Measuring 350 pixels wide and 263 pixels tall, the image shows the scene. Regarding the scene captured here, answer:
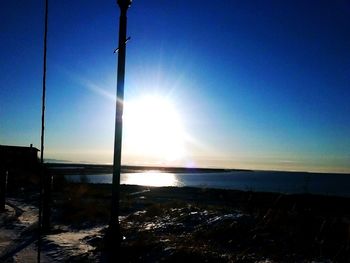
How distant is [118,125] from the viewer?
9.70m

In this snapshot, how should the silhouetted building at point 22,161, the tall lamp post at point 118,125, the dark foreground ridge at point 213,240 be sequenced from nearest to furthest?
the dark foreground ridge at point 213,240 < the tall lamp post at point 118,125 < the silhouetted building at point 22,161

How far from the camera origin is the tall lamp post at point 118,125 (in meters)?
9.63

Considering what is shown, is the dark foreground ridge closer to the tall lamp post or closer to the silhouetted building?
the tall lamp post

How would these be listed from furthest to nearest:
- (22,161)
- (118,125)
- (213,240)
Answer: (22,161) < (213,240) < (118,125)

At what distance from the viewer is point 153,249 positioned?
9469 mm

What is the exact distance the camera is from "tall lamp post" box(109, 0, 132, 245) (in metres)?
9.63

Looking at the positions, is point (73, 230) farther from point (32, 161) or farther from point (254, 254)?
point (32, 161)

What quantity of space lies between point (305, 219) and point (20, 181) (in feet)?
91.6

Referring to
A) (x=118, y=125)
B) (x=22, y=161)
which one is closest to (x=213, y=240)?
(x=118, y=125)

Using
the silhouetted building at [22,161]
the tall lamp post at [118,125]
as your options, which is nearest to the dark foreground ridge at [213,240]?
the tall lamp post at [118,125]

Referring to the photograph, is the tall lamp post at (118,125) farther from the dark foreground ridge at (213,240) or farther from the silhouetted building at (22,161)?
the silhouetted building at (22,161)

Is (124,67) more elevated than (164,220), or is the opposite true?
(124,67)

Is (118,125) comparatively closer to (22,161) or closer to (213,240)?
(213,240)

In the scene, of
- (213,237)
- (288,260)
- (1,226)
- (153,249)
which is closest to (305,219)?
(213,237)
